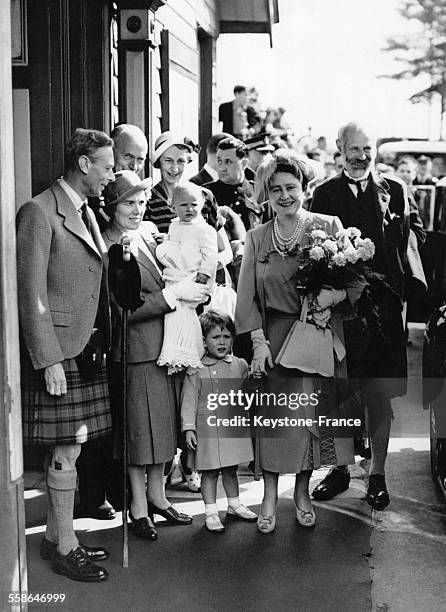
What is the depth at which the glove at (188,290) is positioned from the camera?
426 centimetres

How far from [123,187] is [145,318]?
0.59 metres

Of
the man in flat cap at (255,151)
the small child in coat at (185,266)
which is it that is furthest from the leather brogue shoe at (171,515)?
the man in flat cap at (255,151)

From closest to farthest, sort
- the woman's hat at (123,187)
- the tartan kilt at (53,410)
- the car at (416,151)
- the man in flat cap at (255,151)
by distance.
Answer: the tartan kilt at (53,410) < the woman's hat at (123,187) < the man in flat cap at (255,151) < the car at (416,151)

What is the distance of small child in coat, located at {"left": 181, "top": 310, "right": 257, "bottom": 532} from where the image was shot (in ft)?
14.2

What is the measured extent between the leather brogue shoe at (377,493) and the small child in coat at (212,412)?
759 mm

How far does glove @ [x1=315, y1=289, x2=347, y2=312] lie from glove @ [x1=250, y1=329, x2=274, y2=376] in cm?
29

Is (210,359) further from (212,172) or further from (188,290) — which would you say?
(212,172)

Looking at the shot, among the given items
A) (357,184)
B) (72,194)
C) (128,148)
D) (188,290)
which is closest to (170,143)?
(128,148)

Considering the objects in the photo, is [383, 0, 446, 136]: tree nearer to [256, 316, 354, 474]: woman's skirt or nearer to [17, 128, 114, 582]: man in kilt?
[256, 316, 354, 474]: woman's skirt

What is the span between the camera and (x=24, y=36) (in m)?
4.86

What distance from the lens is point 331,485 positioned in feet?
→ 16.4

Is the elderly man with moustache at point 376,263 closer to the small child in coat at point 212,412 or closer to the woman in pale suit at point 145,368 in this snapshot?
the small child in coat at point 212,412

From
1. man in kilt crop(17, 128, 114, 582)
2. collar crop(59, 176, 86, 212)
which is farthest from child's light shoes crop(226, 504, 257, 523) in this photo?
collar crop(59, 176, 86, 212)

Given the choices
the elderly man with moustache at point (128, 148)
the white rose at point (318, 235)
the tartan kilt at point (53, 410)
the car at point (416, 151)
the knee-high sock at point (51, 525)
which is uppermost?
the car at point (416, 151)
